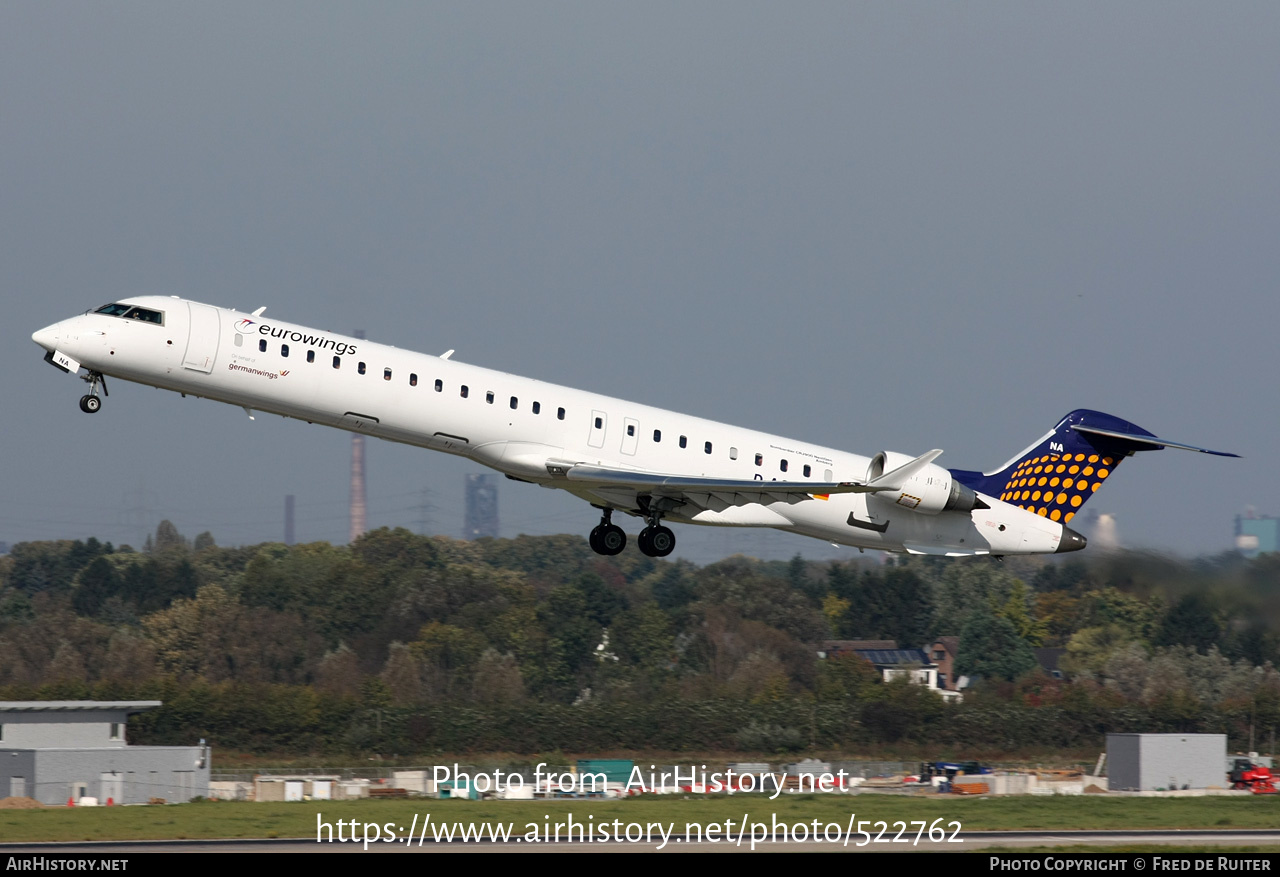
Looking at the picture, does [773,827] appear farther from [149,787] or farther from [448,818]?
[149,787]

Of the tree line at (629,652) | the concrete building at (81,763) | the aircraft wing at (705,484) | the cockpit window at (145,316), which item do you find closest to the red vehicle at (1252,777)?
the tree line at (629,652)

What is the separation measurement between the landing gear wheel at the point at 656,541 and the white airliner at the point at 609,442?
3 cm

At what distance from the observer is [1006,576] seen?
7788 cm

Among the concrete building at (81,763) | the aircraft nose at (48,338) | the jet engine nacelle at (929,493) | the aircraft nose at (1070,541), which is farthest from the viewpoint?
the concrete building at (81,763)

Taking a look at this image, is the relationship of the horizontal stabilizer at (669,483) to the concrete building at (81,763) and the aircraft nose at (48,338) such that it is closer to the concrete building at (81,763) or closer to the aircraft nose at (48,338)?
the aircraft nose at (48,338)

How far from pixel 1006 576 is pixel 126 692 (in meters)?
45.1

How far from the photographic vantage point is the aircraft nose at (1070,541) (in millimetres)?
30125

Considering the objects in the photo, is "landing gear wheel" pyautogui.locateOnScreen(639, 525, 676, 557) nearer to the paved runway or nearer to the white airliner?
the white airliner

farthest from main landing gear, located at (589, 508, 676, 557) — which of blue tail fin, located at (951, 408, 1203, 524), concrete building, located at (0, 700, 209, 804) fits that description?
concrete building, located at (0, 700, 209, 804)

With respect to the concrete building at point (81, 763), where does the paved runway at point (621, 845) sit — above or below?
below

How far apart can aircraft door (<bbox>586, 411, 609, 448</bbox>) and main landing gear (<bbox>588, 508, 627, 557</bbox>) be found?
229 cm

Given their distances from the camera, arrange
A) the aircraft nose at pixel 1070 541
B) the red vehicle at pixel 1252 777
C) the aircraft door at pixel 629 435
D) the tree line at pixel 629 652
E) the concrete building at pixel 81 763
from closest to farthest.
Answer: the aircraft door at pixel 629 435 < the aircraft nose at pixel 1070 541 < the concrete building at pixel 81 763 < the red vehicle at pixel 1252 777 < the tree line at pixel 629 652

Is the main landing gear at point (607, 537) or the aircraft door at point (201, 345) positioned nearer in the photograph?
the aircraft door at point (201, 345)
